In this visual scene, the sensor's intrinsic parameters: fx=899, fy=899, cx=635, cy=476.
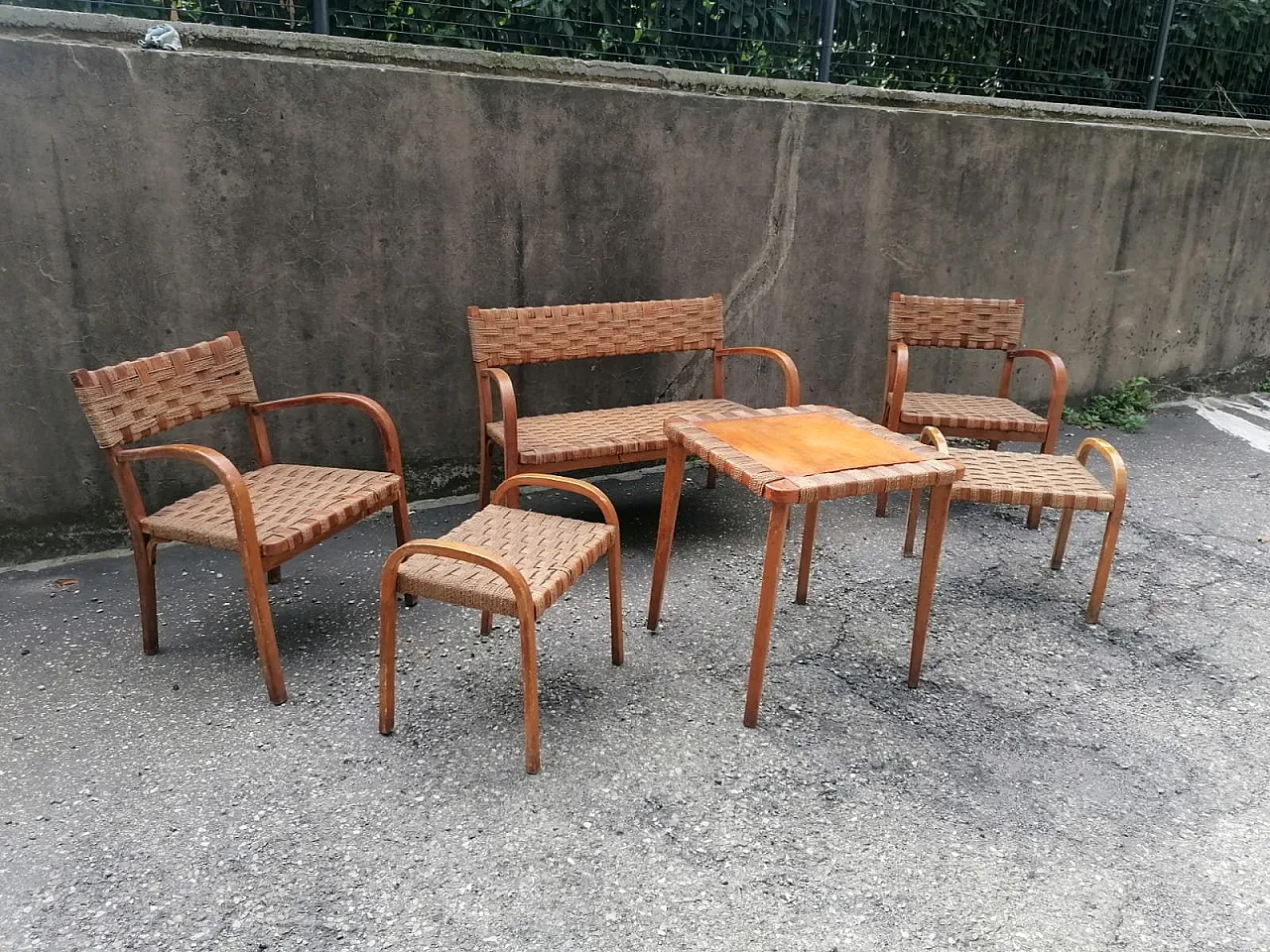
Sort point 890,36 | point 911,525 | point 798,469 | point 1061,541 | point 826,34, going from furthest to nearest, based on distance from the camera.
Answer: point 890,36 < point 826,34 < point 911,525 < point 1061,541 < point 798,469

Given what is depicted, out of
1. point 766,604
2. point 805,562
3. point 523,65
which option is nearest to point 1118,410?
point 805,562

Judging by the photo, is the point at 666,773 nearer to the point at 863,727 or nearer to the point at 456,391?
the point at 863,727

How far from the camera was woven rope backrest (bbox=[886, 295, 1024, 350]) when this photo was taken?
15.0 ft

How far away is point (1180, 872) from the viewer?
7.36 feet

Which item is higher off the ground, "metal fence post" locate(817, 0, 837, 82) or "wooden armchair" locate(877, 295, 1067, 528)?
"metal fence post" locate(817, 0, 837, 82)

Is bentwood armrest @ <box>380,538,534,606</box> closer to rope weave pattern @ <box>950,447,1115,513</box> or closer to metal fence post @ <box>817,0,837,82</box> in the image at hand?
rope weave pattern @ <box>950,447,1115,513</box>

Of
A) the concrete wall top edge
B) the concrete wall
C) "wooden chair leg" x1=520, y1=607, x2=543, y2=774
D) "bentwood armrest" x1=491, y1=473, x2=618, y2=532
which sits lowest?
"wooden chair leg" x1=520, y1=607, x2=543, y2=774

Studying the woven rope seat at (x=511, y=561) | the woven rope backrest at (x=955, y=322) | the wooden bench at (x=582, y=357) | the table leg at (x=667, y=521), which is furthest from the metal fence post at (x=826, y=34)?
the woven rope seat at (x=511, y=561)

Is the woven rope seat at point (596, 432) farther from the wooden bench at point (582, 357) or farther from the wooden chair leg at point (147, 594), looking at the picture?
the wooden chair leg at point (147, 594)

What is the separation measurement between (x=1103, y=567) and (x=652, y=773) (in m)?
1.99

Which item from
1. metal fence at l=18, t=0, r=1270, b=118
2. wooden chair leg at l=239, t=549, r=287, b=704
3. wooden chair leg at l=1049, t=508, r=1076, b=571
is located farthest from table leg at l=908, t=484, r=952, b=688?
metal fence at l=18, t=0, r=1270, b=118

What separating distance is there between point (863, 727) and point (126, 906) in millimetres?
2016

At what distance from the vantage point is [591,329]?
13.8 feet

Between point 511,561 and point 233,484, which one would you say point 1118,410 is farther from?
point 233,484
